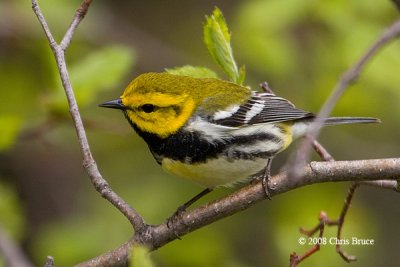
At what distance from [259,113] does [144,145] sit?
2298 mm

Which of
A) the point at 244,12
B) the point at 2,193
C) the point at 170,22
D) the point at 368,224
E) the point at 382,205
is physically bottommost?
the point at 382,205

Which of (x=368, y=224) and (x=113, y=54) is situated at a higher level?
(x=113, y=54)

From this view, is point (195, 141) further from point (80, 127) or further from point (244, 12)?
point (244, 12)

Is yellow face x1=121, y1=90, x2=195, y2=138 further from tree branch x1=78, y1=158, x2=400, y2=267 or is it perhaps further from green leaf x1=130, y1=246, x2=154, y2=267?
green leaf x1=130, y1=246, x2=154, y2=267

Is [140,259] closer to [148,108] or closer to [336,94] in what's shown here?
[336,94]

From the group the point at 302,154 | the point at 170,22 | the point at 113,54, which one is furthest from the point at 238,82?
the point at 170,22

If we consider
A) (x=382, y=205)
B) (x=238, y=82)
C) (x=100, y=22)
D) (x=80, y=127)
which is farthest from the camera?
(x=382, y=205)

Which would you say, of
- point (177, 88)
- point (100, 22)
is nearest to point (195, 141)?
point (177, 88)

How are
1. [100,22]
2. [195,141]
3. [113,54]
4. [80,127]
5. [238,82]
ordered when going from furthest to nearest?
[100,22]
[113,54]
[195,141]
[238,82]
[80,127]

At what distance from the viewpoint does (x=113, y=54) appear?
4.17 m

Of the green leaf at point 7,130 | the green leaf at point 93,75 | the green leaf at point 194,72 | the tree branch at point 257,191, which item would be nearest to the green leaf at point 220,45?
the green leaf at point 194,72

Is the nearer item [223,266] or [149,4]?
[223,266]

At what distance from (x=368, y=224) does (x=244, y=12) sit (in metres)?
1.72

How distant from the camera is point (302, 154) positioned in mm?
1758
